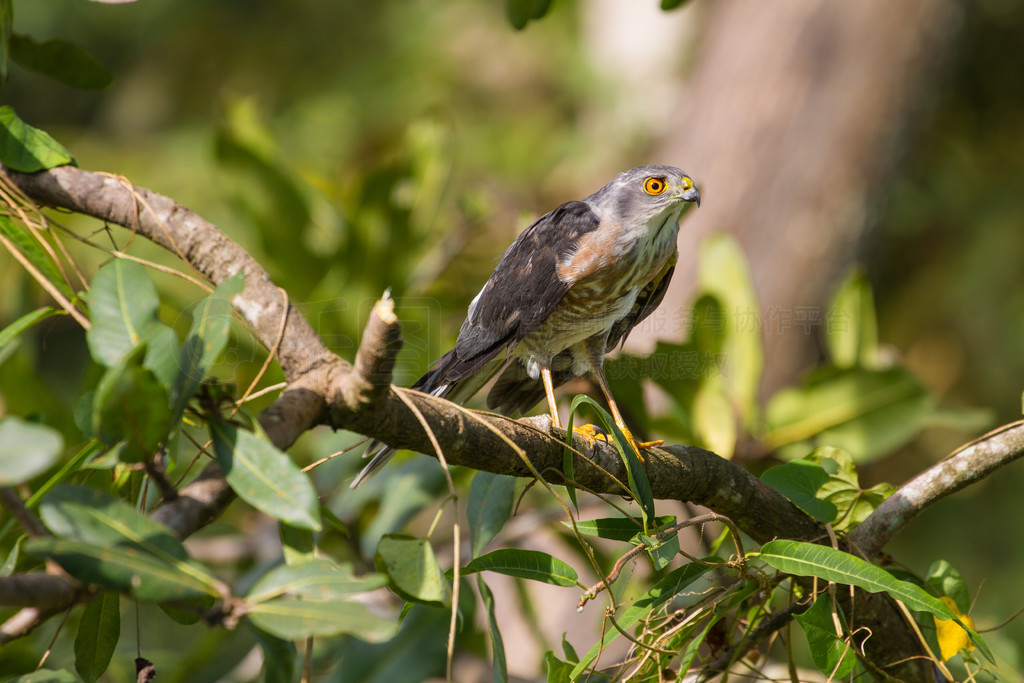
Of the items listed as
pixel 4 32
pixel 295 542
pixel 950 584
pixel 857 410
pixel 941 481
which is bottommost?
pixel 950 584

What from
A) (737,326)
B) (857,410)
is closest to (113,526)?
(737,326)

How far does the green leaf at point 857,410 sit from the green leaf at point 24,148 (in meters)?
2.98

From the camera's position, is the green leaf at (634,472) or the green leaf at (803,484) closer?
the green leaf at (634,472)

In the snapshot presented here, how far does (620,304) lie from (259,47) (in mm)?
6576

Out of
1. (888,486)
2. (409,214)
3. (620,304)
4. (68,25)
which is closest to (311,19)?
(68,25)

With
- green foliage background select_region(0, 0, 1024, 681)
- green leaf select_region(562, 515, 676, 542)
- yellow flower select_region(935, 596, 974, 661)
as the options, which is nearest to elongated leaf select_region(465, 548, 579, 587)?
green leaf select_region(562, 515, 676, 542)

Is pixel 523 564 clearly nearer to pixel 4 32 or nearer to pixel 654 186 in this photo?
pixel 654 186

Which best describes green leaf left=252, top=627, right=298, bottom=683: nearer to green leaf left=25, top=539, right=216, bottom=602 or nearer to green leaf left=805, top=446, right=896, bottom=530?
green leaf left=25, top=539, right=216, bottom=602

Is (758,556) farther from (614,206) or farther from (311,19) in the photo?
(311,19)

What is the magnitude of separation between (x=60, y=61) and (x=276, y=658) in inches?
77.5

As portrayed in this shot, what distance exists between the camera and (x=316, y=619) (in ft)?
3.51

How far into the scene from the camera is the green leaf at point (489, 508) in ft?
6.65

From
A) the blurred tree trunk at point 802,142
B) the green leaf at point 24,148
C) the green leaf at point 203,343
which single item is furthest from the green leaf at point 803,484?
the blurred tree trunk at point 802,142

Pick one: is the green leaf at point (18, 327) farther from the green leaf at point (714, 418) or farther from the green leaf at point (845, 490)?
the green leaf at point (714, 418)
